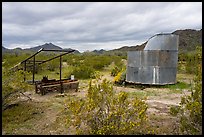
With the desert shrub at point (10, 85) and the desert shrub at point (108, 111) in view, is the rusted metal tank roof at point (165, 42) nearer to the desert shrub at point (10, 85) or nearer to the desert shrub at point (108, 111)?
the desert shrub at point (10, 85)

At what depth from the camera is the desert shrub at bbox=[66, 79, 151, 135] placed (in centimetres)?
495

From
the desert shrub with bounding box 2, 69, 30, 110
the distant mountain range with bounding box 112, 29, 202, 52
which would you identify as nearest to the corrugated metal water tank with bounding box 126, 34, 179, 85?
the desert shrub with bounding box 2, 69, 30, 110

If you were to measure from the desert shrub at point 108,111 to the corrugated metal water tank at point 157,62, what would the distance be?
8.24m

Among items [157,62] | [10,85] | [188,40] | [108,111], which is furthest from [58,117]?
[188,40]

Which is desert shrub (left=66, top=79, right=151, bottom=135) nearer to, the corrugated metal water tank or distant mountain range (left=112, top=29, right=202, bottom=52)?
the corrugated metal water tank

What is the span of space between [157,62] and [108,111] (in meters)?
8.56

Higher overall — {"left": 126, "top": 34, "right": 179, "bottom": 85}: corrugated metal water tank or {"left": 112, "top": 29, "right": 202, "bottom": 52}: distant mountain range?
{"left": 112, "top": 29, "right": 202, "bottom": 52}: distant mountain range

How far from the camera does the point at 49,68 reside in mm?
24422

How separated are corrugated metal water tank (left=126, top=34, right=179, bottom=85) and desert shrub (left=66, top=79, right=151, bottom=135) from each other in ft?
27.0

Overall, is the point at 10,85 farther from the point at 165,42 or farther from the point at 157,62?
the point at 165,42

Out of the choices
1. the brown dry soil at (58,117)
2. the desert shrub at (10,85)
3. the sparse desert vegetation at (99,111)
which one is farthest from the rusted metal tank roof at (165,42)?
the desert shrub at (10,85)

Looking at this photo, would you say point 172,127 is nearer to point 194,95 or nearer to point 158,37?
point 194,95

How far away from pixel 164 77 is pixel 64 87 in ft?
17.0

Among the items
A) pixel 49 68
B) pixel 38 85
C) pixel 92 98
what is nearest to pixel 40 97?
pixel 38 85
